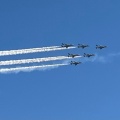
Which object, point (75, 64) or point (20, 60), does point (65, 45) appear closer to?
point (75, 64)

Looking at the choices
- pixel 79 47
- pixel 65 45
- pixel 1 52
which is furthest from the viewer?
pixel 79 47

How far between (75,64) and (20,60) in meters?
39.0

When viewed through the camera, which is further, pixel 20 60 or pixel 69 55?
pixel 69 55

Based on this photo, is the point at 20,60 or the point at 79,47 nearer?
the point at 20,60

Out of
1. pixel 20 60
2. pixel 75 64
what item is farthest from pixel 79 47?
pixel 20 60

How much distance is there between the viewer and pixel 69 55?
194 meters

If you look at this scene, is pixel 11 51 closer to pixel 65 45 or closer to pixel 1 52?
pixel 1 52

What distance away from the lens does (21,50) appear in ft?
529

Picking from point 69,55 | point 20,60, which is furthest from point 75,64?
point 20,60

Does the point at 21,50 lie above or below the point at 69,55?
below

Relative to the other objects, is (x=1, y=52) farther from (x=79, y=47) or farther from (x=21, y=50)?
(x=79, y=47)

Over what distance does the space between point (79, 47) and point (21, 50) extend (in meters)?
43.6

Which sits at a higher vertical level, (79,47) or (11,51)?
(79,47)

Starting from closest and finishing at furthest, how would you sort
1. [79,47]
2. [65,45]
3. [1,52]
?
[1,52], [65,45], [79,47]
